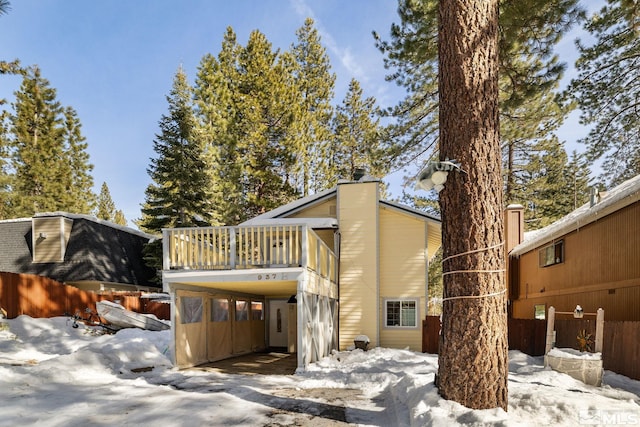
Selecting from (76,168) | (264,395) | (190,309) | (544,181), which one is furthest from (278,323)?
(76,168)

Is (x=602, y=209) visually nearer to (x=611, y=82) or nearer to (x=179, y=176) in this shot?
(x=611, y=82)

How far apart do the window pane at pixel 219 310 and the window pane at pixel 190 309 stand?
2.65 feet

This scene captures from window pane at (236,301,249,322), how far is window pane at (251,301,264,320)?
0.62m

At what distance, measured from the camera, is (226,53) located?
2356 cm

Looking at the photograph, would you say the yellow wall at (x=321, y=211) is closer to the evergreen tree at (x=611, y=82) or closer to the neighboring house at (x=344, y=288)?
the neighboring house at (x=344, y=288)

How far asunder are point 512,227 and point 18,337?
Result: 19.1 meters

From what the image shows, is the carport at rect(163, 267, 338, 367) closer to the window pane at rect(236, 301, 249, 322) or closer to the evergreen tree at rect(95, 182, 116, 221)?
the window pane at rect(236, 301, 249, 322)

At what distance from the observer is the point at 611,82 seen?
1012 centimetres

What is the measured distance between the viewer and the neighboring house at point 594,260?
→ 8523 mm

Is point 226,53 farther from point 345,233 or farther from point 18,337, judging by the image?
point 18,337

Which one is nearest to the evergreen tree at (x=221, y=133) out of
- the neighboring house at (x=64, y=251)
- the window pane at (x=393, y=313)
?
the neighboring house at (x=64, y=251)

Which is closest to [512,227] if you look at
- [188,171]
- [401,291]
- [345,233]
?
[401,291]

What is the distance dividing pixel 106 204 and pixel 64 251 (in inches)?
1427

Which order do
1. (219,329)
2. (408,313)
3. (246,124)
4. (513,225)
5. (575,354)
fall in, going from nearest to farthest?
(575,354)
(219,329)
(408,313)
(513,225)
(246,124)
